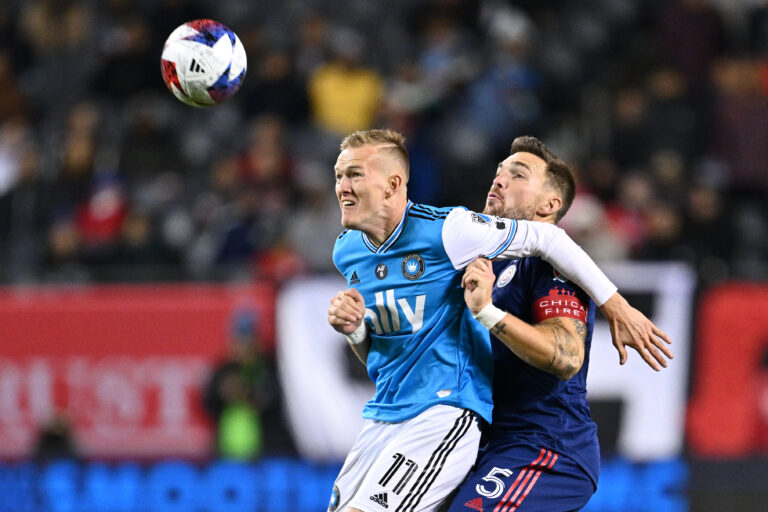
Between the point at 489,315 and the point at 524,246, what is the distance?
1.41 ft

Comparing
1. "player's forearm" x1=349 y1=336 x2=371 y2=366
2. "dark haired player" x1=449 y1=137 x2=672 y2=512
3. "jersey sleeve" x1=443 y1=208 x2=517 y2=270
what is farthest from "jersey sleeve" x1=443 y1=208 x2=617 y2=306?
"player's forearm" x1=349 y1=336 x2=371 y2=366

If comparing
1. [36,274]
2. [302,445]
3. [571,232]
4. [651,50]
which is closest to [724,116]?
[651,50]

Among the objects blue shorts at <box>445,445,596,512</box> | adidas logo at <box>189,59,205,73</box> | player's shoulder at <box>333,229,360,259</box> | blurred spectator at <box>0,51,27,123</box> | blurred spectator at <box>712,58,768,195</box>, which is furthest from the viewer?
blurred spectator at <box>0,51,27,123</box>

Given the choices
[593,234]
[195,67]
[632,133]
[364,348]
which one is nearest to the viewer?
[364,348]

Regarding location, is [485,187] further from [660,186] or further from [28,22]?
[28,22]

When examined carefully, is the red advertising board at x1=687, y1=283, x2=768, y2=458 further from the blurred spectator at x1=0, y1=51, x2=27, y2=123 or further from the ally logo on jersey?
the blurred spectator at x1=0, y1=51, x2=27, y2=123

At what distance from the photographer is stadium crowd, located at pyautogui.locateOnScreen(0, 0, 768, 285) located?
11.5 meters

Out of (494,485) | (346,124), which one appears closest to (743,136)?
(346,124)

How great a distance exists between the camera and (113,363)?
11.4 metres

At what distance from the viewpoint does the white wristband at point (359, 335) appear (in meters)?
5.06

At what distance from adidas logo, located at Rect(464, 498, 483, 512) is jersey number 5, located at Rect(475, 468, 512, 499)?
31 mm

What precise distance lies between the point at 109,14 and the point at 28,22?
3.32 ft

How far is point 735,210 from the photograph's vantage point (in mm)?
11812

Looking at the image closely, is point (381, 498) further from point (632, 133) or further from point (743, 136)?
point (743, 136)
